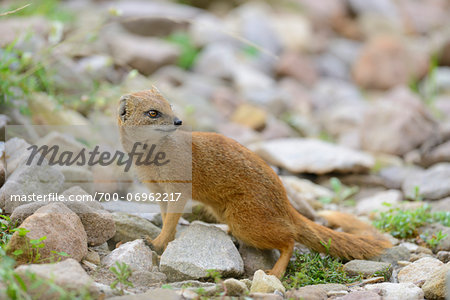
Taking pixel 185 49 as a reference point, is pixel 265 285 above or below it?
above

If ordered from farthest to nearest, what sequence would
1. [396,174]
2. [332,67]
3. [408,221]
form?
1. [332,67]
2. [396,174]
3. [408,221]

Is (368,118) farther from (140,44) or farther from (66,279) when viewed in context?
(66,279)

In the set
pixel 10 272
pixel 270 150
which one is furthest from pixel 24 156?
pixel 270 150

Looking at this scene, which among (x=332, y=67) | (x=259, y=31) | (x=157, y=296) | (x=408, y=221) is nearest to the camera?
(x=157, y=296)

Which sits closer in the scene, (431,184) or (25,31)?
(431,184)

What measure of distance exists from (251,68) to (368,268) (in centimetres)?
866

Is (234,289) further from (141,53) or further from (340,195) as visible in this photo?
(141,53)

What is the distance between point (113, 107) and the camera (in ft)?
22.1

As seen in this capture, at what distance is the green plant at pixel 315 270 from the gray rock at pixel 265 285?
14cm

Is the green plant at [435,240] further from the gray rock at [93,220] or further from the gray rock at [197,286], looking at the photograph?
the gray rock at [93,220]

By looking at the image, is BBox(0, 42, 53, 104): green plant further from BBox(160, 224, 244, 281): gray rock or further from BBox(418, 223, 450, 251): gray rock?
BBox(418, 223, 450, 251): gray rock

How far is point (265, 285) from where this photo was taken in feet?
11.1

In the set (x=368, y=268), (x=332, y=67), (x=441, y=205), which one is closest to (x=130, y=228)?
(x=368, y=268)

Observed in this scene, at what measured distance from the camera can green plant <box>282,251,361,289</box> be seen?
3.79 m
